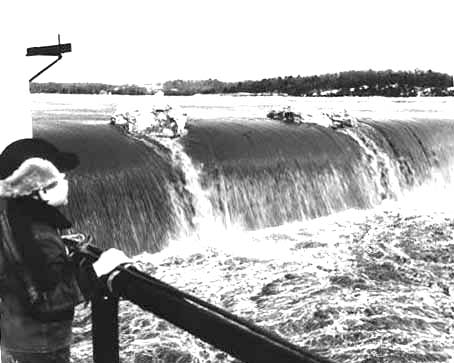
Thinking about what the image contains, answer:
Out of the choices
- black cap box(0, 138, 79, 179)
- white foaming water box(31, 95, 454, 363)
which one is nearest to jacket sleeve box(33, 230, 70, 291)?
black cap box(0, 138, 79, 179)

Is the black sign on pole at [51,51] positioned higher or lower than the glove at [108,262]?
higher

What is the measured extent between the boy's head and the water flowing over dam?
605 centimetres

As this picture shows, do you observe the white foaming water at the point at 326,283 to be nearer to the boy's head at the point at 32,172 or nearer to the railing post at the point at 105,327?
the railing post at the point at 105,327

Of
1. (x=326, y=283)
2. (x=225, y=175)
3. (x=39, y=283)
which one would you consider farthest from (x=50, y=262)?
(x=225, y=175)

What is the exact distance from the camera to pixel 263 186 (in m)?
10.9

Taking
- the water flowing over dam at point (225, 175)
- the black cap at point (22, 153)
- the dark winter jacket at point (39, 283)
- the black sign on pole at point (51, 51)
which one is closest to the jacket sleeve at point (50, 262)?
the dark winter jacket at point (39, 283)

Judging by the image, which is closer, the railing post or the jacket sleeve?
the jacket sleeve

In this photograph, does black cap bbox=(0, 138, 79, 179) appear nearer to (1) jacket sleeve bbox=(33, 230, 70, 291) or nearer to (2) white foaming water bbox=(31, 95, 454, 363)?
(1) jacket sleeve bbox=(33, 230, 70, 291)

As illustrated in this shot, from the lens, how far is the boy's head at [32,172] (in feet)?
6.38

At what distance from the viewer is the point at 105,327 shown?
6.60 ft

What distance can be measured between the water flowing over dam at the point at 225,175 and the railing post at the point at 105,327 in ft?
19.8

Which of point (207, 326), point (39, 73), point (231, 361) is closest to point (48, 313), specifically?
point (207, 326)

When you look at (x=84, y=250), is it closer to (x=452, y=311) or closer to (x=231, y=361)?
(x=231, y=361)

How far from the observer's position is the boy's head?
6.38 feet
